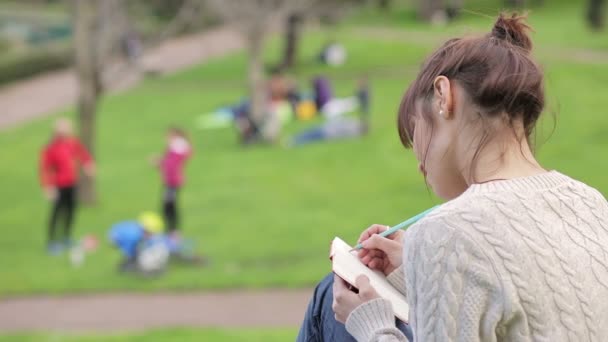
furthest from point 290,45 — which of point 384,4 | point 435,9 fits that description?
point 384,4

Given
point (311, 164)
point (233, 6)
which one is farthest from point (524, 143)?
point (233, 6)

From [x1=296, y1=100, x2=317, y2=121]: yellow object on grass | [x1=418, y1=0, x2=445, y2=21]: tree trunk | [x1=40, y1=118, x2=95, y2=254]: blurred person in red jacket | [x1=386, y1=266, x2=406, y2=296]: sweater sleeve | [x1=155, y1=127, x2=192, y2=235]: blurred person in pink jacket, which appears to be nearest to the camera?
[x1=386, y1=266, x2=406, y2=296]: sweater sleeve

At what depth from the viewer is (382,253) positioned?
201 cm

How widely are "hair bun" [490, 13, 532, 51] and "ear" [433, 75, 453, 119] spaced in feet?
0.66

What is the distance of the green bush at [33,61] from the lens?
29953 millimetres

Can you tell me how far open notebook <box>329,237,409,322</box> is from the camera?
6.18ft

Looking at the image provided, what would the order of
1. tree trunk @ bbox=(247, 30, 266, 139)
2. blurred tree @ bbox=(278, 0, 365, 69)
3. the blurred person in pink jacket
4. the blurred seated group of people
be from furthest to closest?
blurred tree @ bbox=(278, 0, 365, 69) < tree trunk @ bbox=(247, 30, 266, 139) < the blurred seated group of people < the blurred person in pink jacket

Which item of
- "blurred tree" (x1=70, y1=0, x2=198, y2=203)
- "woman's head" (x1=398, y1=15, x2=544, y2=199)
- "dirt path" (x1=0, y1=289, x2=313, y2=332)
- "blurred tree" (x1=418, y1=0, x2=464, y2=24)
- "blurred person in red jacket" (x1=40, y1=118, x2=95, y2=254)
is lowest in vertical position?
"dirt path" (x1=0, y1=289, x2=313, y2=332)

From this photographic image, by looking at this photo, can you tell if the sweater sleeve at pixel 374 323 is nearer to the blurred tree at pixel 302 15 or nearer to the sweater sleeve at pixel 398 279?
the sweater sleeve at pixel 398 279

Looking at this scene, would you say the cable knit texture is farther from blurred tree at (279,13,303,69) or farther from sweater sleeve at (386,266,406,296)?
blurred tree at (279,13,303,69)

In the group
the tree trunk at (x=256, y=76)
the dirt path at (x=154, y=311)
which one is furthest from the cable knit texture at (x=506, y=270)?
the tree trunk at (x=256, y=76)

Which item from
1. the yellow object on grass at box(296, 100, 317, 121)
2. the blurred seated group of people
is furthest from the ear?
the yellow object on grass at box(296, 100, 317, 121)

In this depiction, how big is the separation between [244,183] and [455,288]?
50.6 feet

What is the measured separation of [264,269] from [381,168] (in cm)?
631
